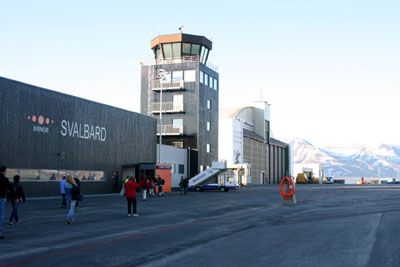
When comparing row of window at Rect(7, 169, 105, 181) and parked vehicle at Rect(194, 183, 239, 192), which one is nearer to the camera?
row of window at Rect(7, 169, 105, 181)

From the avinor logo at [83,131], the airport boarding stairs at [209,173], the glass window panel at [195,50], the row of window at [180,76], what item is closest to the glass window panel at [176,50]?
the glass window panel at [195,50]

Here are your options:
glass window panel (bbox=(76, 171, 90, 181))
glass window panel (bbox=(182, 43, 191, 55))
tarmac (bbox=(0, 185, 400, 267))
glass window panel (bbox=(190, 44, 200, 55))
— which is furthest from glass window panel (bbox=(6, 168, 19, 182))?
glass window panel (bbox=(190, 44, 200, 55))

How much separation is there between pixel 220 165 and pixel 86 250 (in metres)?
42.3

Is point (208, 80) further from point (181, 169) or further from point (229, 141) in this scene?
point (229, 141)

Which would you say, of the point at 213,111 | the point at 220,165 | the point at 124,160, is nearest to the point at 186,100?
the point at 213,111

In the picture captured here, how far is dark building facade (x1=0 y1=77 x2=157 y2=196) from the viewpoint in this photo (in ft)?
109

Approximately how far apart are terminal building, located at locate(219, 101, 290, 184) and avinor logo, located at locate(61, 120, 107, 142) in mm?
36608

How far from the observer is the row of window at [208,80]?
2479 inches

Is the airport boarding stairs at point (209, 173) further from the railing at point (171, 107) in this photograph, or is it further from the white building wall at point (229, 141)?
the white building wall at point (229, 141)

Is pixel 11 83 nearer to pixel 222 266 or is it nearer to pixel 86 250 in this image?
pixel 86 250

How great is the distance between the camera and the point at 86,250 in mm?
11344

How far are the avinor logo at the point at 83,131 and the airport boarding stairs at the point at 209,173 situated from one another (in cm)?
1318

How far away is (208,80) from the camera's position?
65000 millimetres

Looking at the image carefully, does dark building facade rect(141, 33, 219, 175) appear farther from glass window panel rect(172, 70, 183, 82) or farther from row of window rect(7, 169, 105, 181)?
row of window rect(7, 169, 105, 181)
